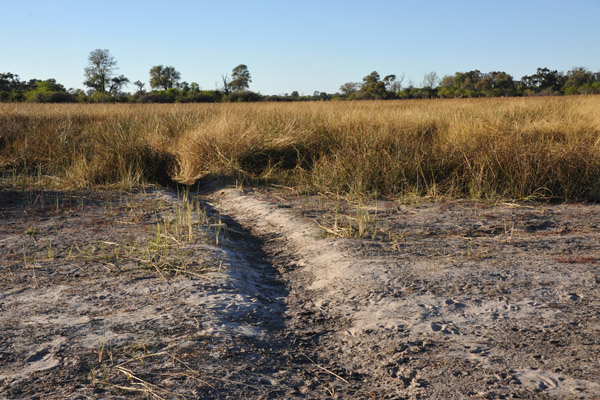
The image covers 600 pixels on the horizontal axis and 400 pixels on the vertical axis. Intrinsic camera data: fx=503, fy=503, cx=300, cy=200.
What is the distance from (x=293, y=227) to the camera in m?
4.25

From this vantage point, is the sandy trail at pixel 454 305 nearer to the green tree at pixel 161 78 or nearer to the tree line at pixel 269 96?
the tree line at pixel 269 96

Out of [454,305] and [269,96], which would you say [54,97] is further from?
[454,305]

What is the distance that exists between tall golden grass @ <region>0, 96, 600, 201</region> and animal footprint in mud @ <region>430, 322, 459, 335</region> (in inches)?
113

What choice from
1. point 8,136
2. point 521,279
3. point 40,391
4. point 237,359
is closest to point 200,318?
point 237,359

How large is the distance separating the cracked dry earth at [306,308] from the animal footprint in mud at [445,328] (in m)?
0.01

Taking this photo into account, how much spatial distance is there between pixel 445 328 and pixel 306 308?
0.75 metres

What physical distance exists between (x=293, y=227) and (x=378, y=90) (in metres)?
27.2

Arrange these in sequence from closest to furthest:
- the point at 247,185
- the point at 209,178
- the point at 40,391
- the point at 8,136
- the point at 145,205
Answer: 1. the point at 40,391
2. the point at 145,205
3. the point at 247,185
4. the point at 209,178
5. the point at 8,136

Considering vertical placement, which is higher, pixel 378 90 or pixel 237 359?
pixel 378 90

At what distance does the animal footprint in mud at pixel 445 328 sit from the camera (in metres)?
2.35

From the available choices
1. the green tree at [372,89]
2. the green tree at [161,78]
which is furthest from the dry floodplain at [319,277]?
the green tree at [161,78]

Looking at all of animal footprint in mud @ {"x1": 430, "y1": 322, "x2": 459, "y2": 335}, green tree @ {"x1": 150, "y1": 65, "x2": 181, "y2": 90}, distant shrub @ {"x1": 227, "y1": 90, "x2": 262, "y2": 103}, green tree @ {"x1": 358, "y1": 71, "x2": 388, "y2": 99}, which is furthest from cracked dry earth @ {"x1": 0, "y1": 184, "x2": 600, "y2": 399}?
green tree @ {"x1": 150, "y1": 65, "x2": 181, "y2": 90}

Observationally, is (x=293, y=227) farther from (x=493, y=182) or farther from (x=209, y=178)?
(x=209, y=178)

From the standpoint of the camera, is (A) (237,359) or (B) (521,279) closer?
(A) (237,359)
